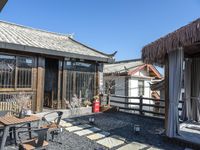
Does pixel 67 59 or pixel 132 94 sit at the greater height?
pixel 67 59

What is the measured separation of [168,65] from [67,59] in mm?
5298

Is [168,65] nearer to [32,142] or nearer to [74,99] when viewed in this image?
[32,142]

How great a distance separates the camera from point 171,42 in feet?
16.1

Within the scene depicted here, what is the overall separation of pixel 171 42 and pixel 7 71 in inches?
249

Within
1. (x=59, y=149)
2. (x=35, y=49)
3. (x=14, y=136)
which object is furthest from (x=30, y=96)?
(x=59, y=149)

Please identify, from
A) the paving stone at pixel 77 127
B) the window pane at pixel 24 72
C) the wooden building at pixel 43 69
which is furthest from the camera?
the window pane at pixel 24 72

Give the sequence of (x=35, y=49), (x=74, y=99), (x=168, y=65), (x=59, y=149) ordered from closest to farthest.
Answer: (x=59, y=149)
(x=168, y=65)
(x=35, y=49)
(x=74, y=99)

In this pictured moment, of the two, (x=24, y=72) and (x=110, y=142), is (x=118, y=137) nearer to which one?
(x=110, y=142)

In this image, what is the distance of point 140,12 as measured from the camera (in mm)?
10055

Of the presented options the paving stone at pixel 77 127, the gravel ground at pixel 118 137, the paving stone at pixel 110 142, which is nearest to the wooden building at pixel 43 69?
the paving stone at pixel 77 127

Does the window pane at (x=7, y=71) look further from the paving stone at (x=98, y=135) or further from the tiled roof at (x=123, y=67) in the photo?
the tiled roof at (x=123, y=67)

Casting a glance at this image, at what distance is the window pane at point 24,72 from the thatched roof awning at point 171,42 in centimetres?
503

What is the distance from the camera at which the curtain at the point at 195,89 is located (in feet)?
23.0

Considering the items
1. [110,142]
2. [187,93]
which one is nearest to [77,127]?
[110,142]
